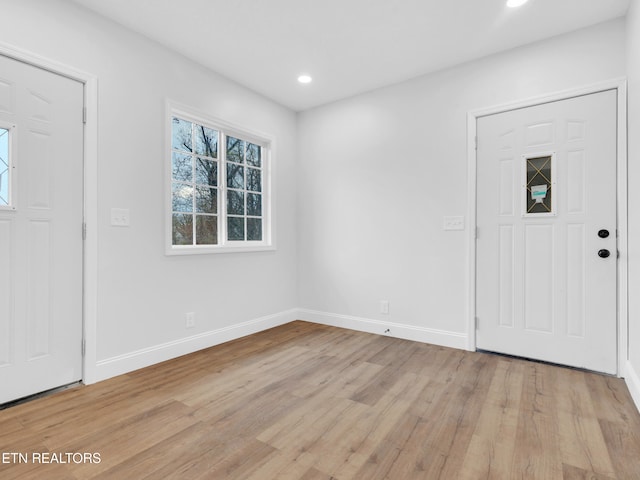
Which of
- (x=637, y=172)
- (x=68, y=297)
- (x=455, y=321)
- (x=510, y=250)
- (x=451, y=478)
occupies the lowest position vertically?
(x=451, y=478)

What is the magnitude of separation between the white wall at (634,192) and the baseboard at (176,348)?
121 inches

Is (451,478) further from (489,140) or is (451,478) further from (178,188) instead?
(178,188)

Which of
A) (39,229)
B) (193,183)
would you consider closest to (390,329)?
(193,183)

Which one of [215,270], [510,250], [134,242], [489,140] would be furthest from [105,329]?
[489,140]

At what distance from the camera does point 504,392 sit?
7.47ft

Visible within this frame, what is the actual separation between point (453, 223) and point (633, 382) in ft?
5.37

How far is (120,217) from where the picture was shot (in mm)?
2568

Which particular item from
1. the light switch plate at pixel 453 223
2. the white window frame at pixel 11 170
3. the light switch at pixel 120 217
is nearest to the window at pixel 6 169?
the white window frame at pixel 11 170

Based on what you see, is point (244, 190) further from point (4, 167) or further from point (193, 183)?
point (4, 167)

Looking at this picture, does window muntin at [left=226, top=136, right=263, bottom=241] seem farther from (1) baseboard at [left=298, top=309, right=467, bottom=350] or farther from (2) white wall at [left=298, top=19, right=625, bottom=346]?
(1) baseboard at [left=298, top=309, right=467, bottom=350]

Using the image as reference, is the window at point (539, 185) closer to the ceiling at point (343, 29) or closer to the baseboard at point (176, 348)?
the ceiling at point (343, 29)

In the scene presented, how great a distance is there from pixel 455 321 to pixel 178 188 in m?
2.80

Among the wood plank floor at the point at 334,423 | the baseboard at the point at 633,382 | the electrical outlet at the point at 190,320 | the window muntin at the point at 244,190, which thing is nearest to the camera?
the wood plank floor at the point at 334,423

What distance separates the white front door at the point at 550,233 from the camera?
2.54 metres
